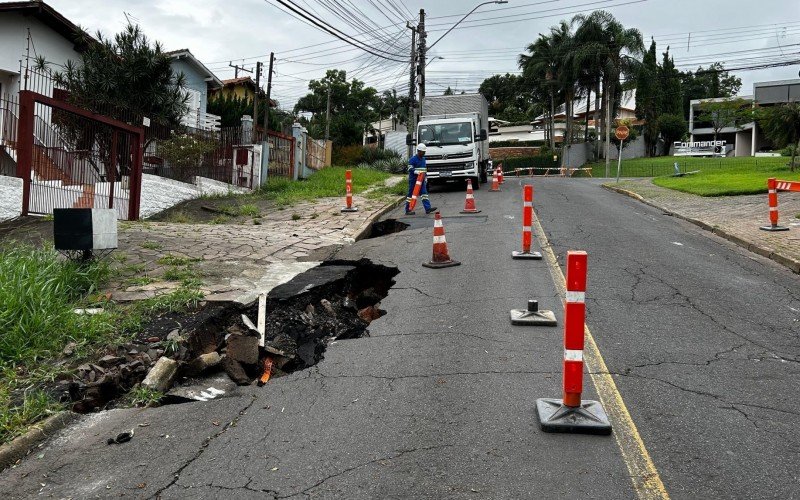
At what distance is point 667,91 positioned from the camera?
72.9 meters

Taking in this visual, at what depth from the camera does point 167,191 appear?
58.9 ft

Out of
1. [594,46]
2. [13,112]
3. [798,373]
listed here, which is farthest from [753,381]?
[594,46]

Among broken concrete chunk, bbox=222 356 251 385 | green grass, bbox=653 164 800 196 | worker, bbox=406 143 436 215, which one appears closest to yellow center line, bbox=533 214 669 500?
broken concrete chunk, bbox=222 356 251 385

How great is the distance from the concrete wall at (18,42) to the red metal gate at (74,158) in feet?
28.8

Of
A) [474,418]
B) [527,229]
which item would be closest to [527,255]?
[527,229]

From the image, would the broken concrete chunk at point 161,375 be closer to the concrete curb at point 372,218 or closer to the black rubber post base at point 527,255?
the black rubber post base at point 527,255

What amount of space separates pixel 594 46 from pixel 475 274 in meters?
50.5

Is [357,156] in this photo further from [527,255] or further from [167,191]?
[527,255]

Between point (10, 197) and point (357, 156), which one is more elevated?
point (357, 156)

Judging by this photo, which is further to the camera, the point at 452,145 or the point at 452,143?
the point at 452,143

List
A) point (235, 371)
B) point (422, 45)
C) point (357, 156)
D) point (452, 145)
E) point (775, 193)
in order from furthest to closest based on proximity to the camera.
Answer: point (357, 156), point (422, 45), point (452, 145), point (775, 193), point (235, 371)

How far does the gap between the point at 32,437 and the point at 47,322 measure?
5.89ft

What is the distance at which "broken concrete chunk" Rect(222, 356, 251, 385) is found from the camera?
5831 mm

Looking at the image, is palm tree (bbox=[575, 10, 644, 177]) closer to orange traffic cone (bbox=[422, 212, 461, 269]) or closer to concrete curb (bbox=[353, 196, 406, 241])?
concrete curb (bbox=[353, 196, 406, 241])
